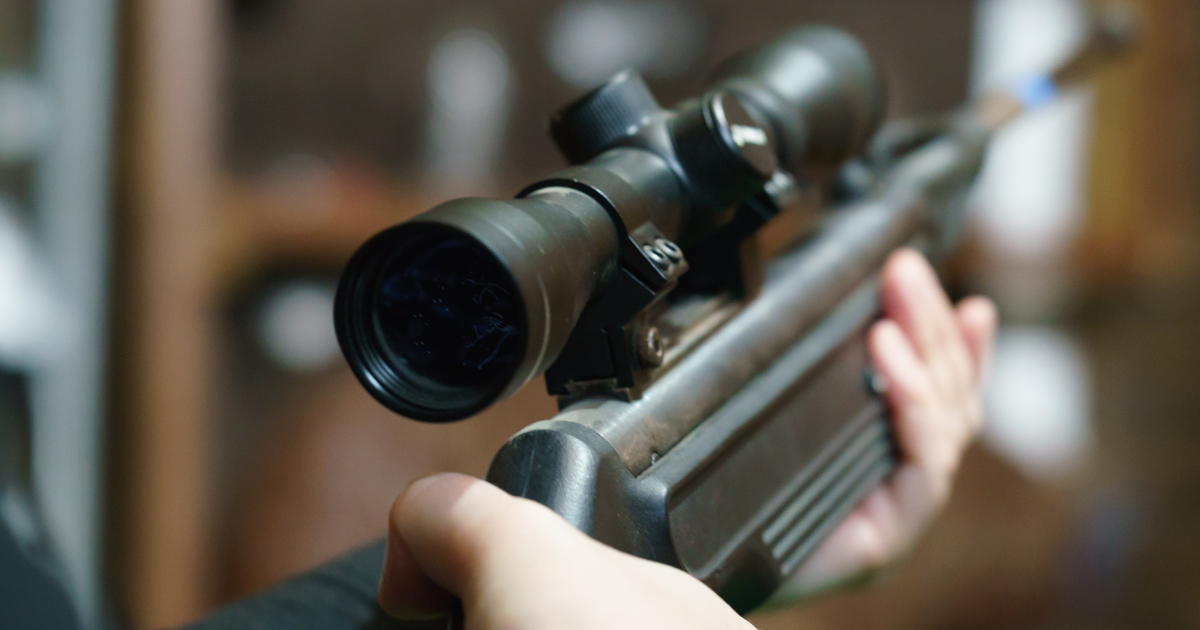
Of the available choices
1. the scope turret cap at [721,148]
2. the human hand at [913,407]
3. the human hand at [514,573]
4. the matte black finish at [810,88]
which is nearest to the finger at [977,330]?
the human hand at [913,407]

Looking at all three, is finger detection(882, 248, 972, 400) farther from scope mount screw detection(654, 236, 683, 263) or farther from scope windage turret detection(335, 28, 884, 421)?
scope mount screw detection(654, 236, 683, 263)

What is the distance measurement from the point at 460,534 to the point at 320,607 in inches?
6.9

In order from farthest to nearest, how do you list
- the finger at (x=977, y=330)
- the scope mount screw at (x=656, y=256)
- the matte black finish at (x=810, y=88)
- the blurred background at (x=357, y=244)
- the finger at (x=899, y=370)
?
the blurred background at (x=357, y=244), the finger at (x=977, y=330), the finger at (x=899, y=370), the matte black finish at (x=810, y=88), the scope mount screw at (x=656, y=256)

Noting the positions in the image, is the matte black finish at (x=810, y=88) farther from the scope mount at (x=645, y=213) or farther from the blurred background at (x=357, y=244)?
the blurred background at (x=357, y=244)

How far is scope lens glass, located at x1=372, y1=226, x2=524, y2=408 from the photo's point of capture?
1.09 ft

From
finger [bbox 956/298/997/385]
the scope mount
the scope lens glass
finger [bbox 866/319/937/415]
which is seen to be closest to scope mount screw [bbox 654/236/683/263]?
the scope mount

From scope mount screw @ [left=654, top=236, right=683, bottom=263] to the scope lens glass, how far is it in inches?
4.3

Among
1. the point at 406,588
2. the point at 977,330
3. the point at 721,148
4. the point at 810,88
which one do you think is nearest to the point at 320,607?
the point at 406,588

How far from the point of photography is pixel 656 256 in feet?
1.36

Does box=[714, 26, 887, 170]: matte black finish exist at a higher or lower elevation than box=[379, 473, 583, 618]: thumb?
higher

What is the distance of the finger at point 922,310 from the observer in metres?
0.70

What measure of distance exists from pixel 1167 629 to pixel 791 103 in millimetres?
1589

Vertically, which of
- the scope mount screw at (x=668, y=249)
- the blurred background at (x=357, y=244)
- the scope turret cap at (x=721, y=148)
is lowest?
the blurred background at (x=357, y=244)

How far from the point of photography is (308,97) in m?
1.50
